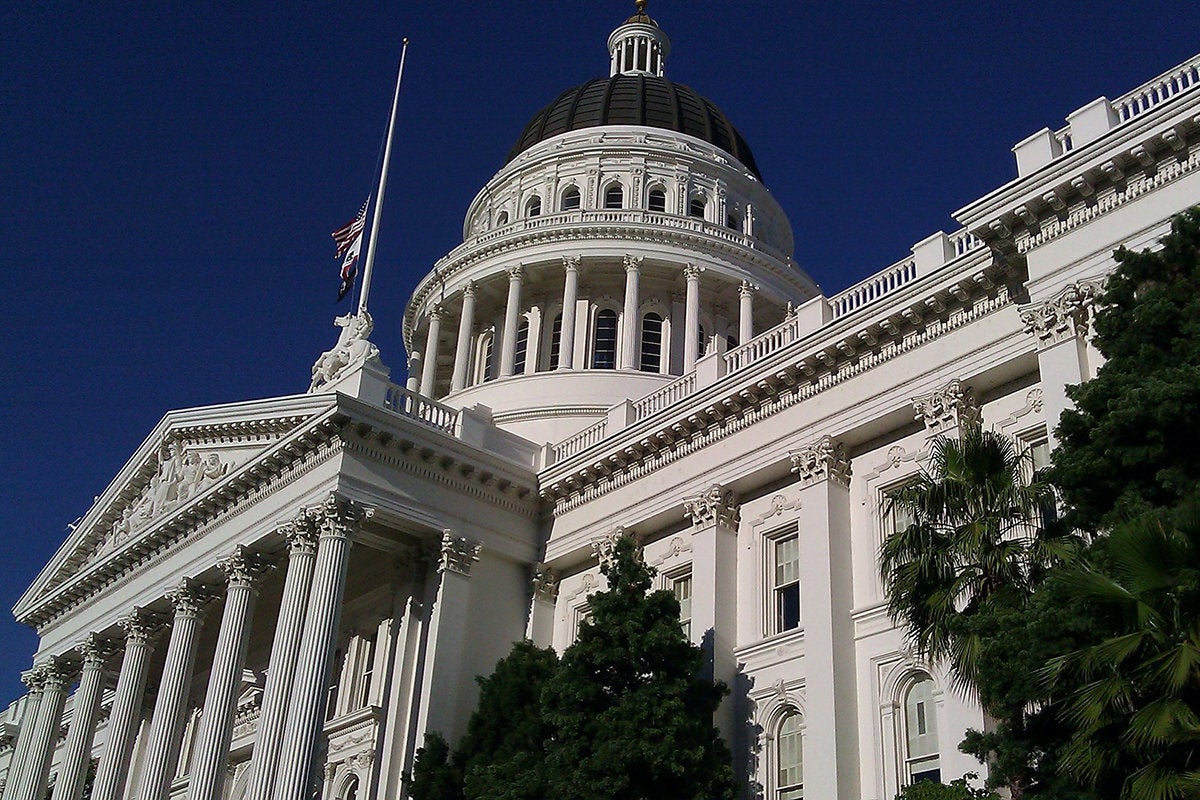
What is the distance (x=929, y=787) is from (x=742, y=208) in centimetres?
3541

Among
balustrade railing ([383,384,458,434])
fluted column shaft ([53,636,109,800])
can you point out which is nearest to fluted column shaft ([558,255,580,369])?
balustrade railing ([383,384,458,434])

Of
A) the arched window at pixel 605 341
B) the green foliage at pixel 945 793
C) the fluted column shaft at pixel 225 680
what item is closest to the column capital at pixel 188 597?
the fluted column shaft at pixel 225 680

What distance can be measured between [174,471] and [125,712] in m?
6.51

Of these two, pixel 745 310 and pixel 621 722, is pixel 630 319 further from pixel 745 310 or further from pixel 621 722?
pixel 621 722

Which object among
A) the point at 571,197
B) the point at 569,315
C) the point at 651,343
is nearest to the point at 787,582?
the point at 569,315

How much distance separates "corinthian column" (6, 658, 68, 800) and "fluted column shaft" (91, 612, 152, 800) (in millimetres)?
4404

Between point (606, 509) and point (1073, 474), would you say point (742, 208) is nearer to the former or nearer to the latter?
point (606, 509)

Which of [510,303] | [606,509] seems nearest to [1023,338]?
[606,509]

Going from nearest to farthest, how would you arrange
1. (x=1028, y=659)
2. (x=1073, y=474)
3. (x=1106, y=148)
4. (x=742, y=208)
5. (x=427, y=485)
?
(x=1028, y=659) → (x=1073, y=474) → (x=1106, y=148) → (x=427, y=485) → (x=742, y=208)

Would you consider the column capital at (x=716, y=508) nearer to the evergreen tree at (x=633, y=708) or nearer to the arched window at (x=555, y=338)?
the evergreen tree at (x=633, y=708)

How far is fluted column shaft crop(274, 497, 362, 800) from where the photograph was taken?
2503 centimetres

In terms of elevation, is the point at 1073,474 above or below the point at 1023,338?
below

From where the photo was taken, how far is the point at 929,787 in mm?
15781

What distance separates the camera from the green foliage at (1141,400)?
13609 mm
